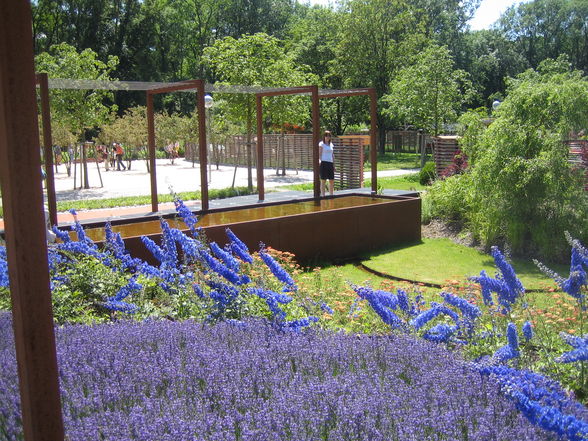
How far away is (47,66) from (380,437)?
20.0 m

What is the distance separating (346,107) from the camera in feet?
126

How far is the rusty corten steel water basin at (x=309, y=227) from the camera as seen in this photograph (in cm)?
914

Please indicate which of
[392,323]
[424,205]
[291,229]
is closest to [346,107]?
[424,205]

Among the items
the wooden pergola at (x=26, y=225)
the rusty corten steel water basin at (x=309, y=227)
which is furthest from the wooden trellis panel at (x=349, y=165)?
the wooden pergola at (x=26, y=225)

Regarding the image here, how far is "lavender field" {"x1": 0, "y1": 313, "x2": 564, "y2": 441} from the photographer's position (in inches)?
102

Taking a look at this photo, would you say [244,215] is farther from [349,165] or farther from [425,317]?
[349,165]

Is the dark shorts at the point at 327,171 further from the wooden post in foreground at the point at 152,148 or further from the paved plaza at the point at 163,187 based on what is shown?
the wooden post in foreground at the point at 152,148

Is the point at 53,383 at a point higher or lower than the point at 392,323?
higher

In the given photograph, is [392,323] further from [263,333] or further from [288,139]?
[288,139]

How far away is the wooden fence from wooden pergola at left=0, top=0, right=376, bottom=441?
672 inches

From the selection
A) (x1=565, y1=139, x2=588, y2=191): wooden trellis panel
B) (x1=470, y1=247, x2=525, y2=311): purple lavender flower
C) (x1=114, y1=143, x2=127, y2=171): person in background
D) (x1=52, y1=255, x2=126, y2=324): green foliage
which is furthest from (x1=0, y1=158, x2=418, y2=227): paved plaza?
(x1=470, y1=247, x2=525, y2=311): purple lavender flower

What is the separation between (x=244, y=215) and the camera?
35.2 ft

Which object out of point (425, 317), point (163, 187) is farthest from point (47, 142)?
point (163, 187)

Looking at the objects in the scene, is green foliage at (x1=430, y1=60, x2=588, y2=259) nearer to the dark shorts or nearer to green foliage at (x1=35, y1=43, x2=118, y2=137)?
the dark shorts
